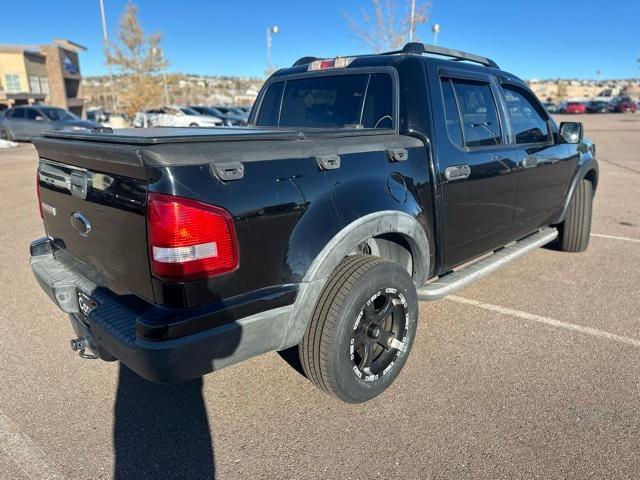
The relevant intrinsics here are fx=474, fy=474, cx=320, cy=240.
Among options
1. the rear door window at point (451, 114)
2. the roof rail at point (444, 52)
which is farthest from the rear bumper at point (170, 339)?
the roof rail at point (444, 52)

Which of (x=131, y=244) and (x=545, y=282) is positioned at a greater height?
(x=131, y=244)

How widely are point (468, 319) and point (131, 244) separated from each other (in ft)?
8.96

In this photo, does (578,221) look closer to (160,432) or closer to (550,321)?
(550,321)

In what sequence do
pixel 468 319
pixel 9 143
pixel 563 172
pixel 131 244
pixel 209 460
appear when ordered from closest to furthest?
Answer: pixel 131 244
pixel 209 460
pixel 468 319
pixel 563 172
pixel 9 143

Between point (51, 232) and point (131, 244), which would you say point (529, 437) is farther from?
point (51, 232)

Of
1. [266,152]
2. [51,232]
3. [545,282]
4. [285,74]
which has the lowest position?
[545,282]

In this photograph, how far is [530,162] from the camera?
12.9ft

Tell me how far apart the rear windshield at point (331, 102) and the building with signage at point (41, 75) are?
40.5 m

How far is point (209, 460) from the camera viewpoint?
232 centimetres

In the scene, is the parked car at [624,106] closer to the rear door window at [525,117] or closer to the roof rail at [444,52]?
the rear door window at [525,117]

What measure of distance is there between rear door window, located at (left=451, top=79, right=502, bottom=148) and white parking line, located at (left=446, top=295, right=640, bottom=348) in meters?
1.39

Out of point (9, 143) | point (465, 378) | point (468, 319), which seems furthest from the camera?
point (9, 143)

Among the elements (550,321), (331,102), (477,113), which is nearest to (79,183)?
(331,102)

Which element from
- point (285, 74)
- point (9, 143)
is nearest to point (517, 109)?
Result: point (285, 74)
